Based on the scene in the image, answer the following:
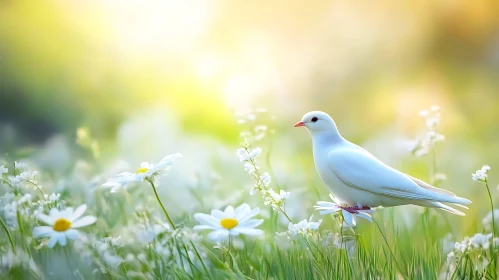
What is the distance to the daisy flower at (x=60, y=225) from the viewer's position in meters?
0.49

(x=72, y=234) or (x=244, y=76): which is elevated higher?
(x=244, y=76)

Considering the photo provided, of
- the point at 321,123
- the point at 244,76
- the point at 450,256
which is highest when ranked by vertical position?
the point at 244,76

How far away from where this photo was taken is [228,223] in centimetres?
50

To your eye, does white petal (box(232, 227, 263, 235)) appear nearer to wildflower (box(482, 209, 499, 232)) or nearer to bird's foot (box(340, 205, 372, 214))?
bird's foot (box(340, 205, 372, 214))

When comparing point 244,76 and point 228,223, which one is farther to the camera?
point 244,76

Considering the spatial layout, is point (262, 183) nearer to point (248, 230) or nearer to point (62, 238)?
point (248, 230)

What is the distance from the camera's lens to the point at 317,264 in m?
0.56

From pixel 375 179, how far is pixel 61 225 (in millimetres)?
273

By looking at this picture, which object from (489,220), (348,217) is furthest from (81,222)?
(489,220)

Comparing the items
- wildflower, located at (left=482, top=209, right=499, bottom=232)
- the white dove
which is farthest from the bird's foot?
wildflower, located at (left=482, top=209, right=499, bottom=232)

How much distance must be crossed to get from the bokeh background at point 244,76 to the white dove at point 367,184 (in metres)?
0.40

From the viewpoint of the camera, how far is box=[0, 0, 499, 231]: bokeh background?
3.50ft

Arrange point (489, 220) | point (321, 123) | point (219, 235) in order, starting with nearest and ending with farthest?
point (219, 235)
point (321, 123)
point (489, 220)

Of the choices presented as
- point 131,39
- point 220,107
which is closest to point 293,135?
point 220,107
